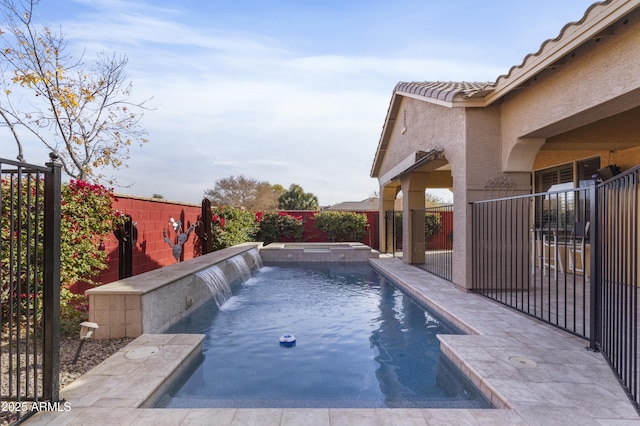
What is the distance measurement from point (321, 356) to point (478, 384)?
213 cm

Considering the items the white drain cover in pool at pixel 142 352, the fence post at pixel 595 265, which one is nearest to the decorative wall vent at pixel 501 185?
the fence post at pixel 595 265

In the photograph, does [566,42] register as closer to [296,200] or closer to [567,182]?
[567,182]

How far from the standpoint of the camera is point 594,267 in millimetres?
4488

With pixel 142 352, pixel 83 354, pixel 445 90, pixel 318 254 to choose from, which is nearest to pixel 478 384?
pixel 142 352

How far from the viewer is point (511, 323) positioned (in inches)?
227

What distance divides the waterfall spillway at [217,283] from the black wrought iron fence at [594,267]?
571cm

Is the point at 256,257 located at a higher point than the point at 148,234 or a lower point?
lower

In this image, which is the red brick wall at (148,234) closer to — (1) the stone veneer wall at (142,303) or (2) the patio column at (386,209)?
(1) the stone veneer wall at (142,303)

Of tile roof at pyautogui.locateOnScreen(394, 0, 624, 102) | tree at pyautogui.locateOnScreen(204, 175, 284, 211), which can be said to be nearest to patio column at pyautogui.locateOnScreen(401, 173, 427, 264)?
tile roof at pyautogui.locateOnScreen(394, 0, 624, 102)

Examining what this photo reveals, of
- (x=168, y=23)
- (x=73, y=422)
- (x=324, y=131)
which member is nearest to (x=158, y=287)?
(x=73, y=422)

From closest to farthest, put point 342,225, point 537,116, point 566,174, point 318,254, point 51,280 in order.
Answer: point 51,280 → point 537,116 → point 566,174 → point 318,254 → point 342,225

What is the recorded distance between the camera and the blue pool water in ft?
12.8

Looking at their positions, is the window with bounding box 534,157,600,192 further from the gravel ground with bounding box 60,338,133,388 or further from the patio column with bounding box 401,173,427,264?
the gravel ground with bounding box 60,338,133,388

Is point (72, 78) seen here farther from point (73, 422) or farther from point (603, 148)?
point (603, 148)
